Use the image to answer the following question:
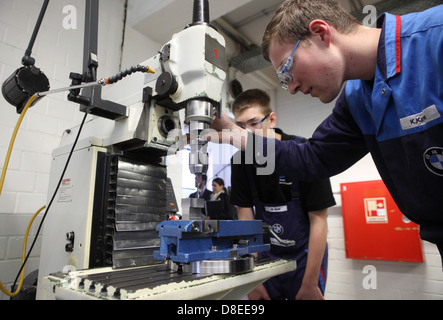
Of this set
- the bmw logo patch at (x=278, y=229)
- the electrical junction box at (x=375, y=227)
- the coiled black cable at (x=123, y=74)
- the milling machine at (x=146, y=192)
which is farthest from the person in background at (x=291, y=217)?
the electrical junction box at (x=375, y=227)

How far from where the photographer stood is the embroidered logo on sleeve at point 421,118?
0.61m

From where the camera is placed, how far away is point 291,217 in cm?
126

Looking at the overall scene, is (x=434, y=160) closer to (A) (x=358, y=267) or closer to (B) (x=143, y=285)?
(B) (x=143, y=285)

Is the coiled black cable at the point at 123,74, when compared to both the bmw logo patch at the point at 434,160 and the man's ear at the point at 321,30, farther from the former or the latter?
the bmw logo patch at the point at 434,160

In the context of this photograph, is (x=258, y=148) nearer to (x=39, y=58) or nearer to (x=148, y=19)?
(x=39, y=58)

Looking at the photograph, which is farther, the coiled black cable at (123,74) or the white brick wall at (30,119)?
the white brick wall at (30,119)

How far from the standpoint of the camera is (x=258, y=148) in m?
1.06

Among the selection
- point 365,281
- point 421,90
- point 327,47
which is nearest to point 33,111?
point 327,47

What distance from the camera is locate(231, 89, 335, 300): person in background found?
114 centimetres

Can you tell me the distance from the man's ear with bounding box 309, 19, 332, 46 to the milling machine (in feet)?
0.87

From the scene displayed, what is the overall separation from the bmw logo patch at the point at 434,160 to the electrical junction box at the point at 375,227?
2.54 meters

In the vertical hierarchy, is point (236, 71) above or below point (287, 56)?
above

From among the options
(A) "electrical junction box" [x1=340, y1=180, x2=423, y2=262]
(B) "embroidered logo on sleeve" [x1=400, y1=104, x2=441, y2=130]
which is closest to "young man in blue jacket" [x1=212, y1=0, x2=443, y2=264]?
(B) "embroidered logo on sleeve" [x1=400, y1=104, x2=441, y2=130]

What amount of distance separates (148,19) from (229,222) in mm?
2037
